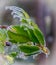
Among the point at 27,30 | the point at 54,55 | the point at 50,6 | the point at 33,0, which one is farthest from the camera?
the point at 50,6

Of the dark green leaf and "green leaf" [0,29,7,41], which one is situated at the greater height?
"green leaf" [0,29,7,41]

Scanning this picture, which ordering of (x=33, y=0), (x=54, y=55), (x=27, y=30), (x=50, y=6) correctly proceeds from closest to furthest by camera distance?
(x=27, y=30)
(x=33, y=0)
(x=54, y=55)
(x=50, y=6)

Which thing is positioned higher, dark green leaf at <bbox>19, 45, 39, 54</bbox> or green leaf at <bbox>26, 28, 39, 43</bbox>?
green leaf at <bbox>26, 28, 39, 43</bbox>

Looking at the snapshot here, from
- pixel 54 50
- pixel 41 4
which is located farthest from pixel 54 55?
pixel 41 4

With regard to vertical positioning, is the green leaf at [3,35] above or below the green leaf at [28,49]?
above

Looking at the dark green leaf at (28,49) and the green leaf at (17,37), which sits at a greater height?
the green leaf at (17,37)

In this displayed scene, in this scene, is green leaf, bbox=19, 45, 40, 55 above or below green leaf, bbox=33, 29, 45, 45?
below

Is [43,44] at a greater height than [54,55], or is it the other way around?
[43,44]

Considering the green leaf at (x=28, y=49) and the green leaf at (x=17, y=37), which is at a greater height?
the green leaf at (x=17, y=37)

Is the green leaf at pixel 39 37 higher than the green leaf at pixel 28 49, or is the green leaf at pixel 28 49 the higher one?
the green leaf at pixel 39 37

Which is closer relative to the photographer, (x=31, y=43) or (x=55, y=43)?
(x=31, y=43)

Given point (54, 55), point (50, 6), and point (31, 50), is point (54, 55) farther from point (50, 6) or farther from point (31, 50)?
point (31, 50)
